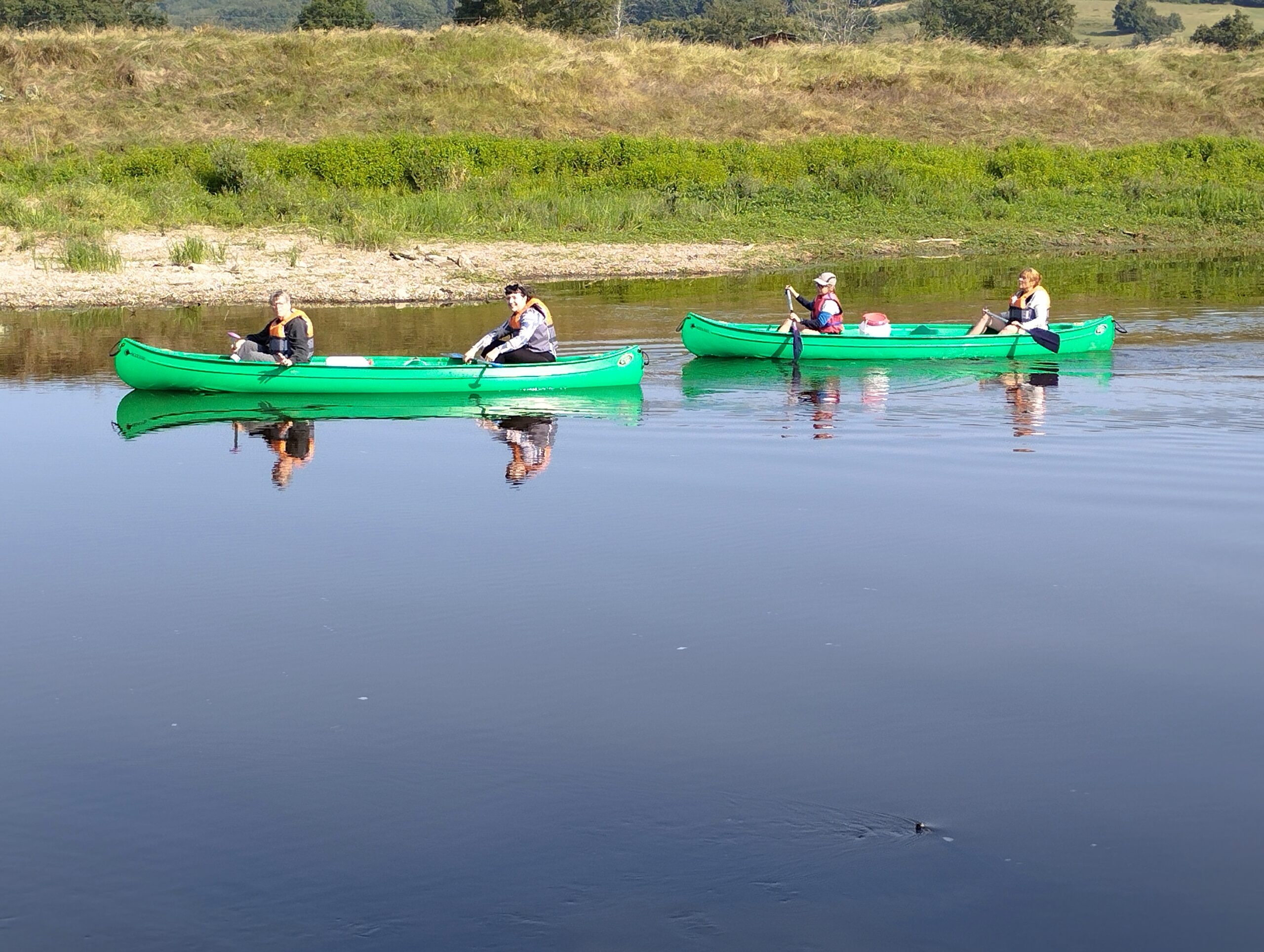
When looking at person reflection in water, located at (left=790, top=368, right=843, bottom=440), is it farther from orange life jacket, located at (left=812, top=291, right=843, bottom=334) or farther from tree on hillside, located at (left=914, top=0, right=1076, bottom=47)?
tree on hillside, located at (left=914, top=0, right=1076, bottom=47)

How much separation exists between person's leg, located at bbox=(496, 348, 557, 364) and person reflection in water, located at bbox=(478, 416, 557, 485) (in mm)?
1157

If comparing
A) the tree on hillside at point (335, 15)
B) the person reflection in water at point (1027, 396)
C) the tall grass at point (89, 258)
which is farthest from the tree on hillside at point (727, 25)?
the person reflection in water at point (1027, 396)

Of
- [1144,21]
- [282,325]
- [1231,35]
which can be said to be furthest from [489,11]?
[1144,21]

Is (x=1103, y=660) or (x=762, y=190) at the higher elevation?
(x=762, y=190)

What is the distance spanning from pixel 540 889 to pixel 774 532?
5229 millimetres

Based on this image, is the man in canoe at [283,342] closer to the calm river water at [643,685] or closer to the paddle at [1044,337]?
the calm river water at [643,685]

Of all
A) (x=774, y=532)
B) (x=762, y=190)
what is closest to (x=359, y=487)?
(x=774, y=532)

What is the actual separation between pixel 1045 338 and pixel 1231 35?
173 feet

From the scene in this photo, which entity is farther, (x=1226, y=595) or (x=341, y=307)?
(x=341, y=307)

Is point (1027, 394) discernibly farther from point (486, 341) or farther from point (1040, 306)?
point (486, 341)

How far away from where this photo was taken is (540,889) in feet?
19.3

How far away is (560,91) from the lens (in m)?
40.4

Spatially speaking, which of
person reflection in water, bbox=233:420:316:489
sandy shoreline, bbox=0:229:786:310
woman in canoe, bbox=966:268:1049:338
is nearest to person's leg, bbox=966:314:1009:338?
woman in canoe, bbox=966:268:1049:338

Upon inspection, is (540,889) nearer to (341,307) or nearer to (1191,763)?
(1191,763)
